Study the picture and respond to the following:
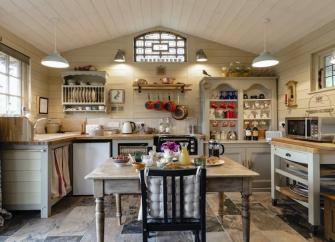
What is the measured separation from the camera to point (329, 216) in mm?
2529

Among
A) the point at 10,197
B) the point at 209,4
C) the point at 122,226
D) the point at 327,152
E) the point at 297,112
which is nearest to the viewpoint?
the point at 327,152

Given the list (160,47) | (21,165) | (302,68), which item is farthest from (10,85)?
(302,68)

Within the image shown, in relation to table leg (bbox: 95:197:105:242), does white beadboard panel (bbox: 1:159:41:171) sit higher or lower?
higher

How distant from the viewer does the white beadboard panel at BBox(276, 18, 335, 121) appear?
3264 mm

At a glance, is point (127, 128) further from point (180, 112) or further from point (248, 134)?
point (248, 134)

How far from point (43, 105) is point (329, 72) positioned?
14.7 feet

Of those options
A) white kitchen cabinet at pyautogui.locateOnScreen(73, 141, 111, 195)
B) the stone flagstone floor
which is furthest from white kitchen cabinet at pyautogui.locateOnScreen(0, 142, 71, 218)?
white kitchen cabinet at pyautogui.locateOnScreen(73, 141, 111, 195)

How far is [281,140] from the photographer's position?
11.1 feet

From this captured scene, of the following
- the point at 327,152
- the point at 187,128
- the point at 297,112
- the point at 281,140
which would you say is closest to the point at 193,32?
the point at 187,128

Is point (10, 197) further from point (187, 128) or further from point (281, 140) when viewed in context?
point (281, 140)

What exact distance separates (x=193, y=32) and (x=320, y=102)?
2537 mm

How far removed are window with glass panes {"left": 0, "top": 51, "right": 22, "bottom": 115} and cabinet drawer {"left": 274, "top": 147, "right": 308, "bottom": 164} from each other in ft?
12.1

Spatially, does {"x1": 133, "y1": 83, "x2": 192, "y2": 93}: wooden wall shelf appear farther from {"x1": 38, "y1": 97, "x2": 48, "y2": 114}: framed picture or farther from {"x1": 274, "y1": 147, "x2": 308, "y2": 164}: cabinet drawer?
{"x1": 274, "y1": 147, "x2": 308, "y2": 164}: cabinet drawer

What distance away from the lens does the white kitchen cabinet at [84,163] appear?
161 inches
